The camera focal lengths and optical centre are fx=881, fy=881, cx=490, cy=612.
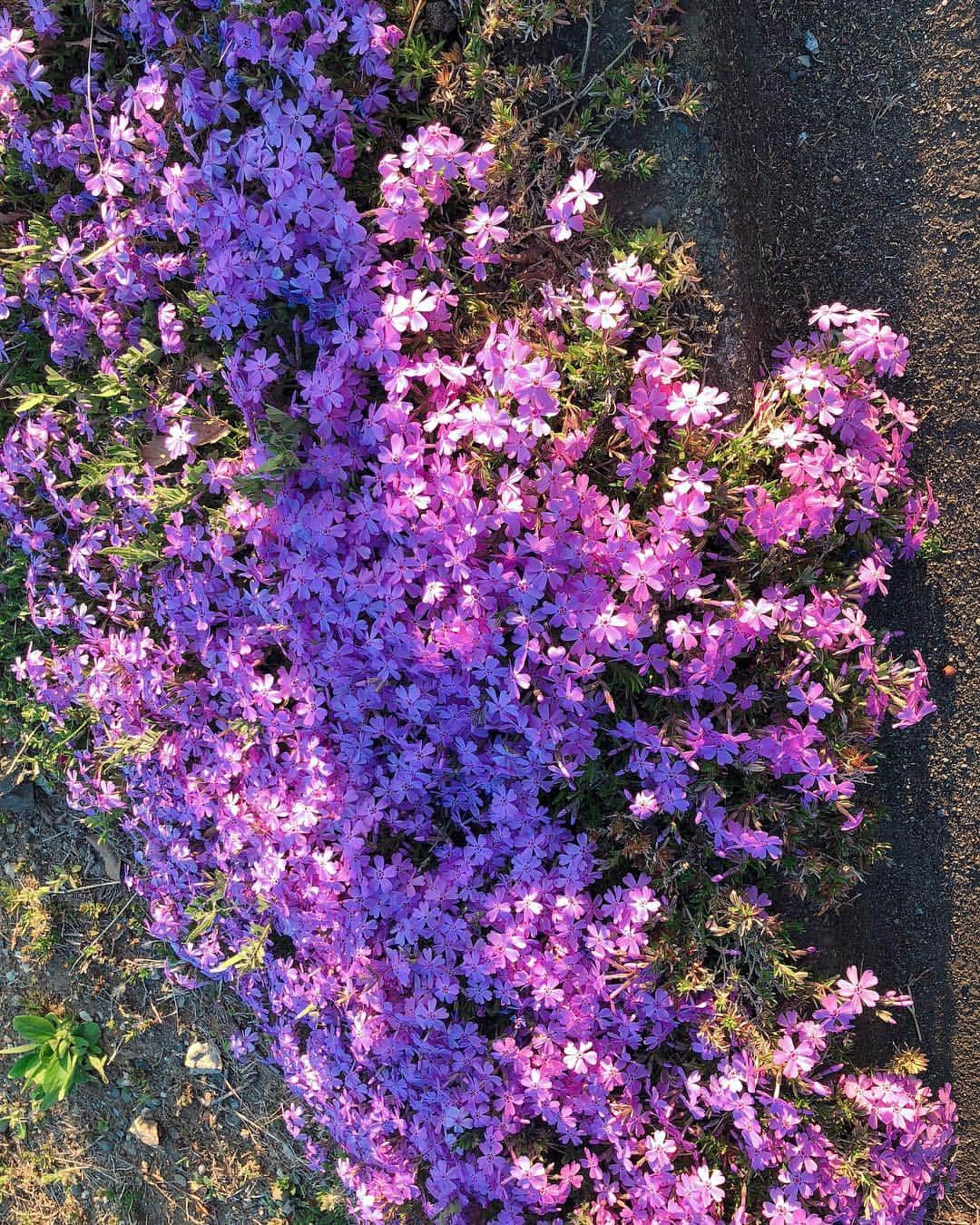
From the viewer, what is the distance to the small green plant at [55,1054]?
4.26 m

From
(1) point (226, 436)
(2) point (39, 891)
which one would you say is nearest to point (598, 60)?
(1) point (226, 436)

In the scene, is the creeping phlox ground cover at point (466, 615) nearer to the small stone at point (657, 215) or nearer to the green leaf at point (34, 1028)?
the small stone at point (657, 215)

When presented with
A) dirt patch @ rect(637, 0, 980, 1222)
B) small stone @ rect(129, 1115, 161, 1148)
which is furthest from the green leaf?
dirt patch @ rect(637, 0, 980, 1222)

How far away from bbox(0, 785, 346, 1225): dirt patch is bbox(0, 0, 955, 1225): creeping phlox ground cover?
1166 mm

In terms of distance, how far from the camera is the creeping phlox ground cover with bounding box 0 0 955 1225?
2.65m

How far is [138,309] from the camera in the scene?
3086 millimetres

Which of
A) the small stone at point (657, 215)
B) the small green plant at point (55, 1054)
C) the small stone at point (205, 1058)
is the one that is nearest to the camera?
the small stone at point (657, 215)

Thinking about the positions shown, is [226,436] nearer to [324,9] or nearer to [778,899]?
[324,9]

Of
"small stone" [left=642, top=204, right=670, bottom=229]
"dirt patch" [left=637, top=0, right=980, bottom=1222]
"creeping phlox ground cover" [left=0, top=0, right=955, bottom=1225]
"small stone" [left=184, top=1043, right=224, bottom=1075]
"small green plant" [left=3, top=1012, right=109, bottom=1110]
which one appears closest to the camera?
"creeping phlox ground cover" [left=0, top=0, right=955, bottom=1225]

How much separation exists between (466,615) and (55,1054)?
11.1 ft

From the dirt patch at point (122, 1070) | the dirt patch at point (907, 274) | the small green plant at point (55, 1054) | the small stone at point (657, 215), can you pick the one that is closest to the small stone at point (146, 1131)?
the dirt patch at point (122, 1070)

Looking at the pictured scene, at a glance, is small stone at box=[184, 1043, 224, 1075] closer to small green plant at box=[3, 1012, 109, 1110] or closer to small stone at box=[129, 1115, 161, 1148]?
small stone at box=[129, 1115, 161, 1148]

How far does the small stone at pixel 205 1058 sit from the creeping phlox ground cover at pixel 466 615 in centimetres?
112

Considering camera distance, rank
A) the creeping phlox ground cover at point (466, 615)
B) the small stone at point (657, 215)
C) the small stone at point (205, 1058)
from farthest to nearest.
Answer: the small stone at point (205, 1058) → the small stone at point (657, 215) → the creeping phlox ground cover at point (466, 615)
